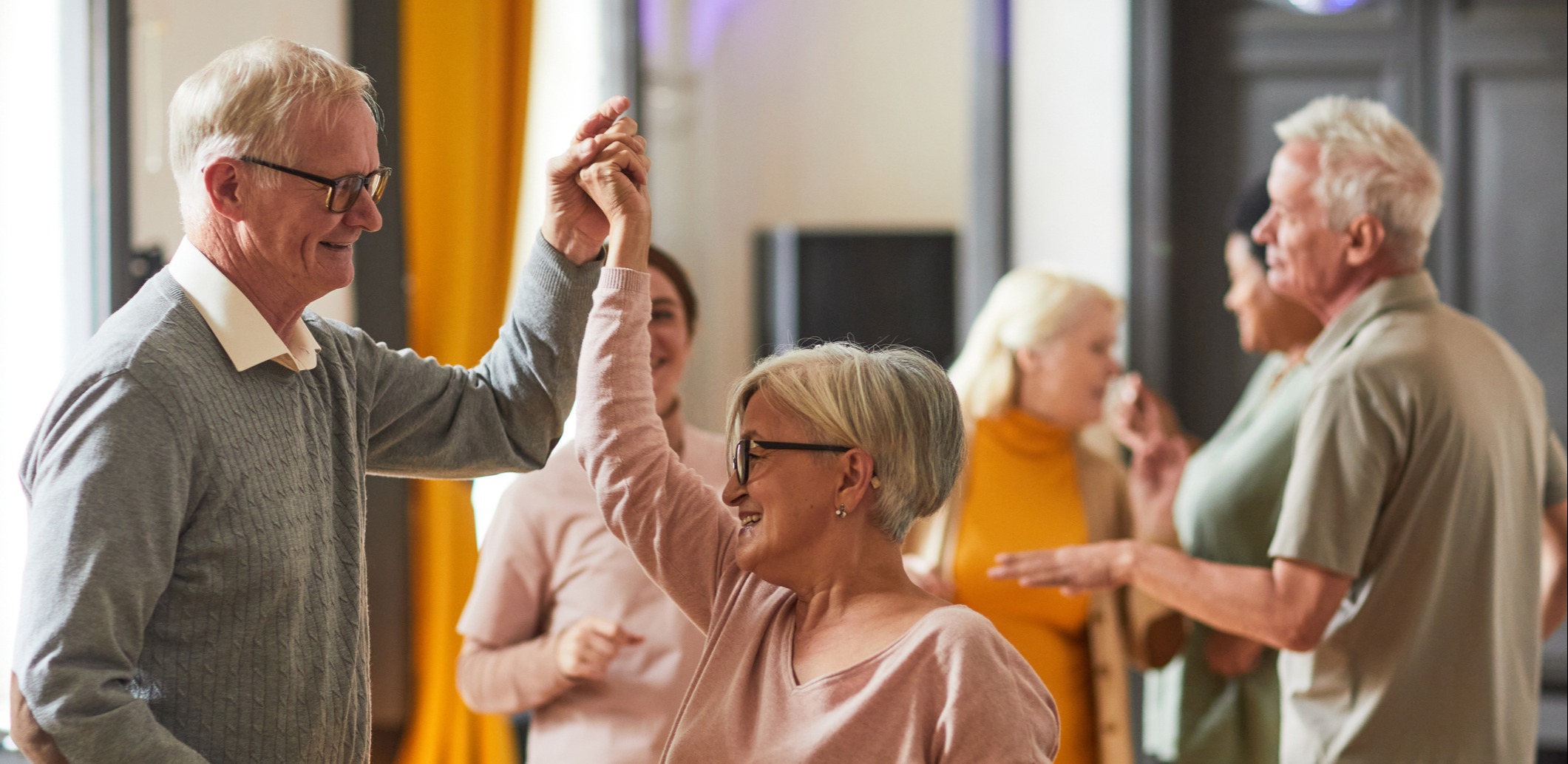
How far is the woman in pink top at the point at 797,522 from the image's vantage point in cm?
131

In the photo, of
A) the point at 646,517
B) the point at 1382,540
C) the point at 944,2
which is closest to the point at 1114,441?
the point at 1382,540

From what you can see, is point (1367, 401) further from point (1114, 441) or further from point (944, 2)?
point (944, 2)

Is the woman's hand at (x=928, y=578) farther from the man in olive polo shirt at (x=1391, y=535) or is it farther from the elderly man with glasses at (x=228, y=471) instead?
the elderly man with glasses at (x=228, y=471)

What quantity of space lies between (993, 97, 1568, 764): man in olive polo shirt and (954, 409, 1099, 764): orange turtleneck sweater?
432mm

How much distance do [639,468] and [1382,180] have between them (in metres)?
1.41

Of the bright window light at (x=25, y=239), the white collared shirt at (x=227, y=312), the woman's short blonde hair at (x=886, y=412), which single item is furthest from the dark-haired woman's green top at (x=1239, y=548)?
the bright window light at (x=25, y=239)

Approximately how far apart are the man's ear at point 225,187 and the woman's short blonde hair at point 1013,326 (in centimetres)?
186

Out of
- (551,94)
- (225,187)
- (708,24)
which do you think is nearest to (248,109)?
(225,187)

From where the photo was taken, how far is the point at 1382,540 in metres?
2.09

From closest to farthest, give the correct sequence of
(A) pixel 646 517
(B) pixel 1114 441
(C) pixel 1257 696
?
(A) pixel 646 517
(C) pixel 1257 696
(B) pixel 1114 441

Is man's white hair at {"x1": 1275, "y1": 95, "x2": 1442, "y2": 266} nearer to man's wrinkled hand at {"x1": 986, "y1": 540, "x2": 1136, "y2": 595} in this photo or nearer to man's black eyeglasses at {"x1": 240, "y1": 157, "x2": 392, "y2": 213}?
man's wrinkled hand at {"x1": 986, "y1": 540, "x2": 1136, "y2": 595}

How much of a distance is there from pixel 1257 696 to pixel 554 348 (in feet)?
5.47

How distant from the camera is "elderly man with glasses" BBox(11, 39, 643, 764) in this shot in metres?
1.10

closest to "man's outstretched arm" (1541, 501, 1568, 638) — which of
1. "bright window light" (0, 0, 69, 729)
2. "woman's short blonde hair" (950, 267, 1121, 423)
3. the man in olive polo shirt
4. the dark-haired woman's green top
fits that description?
the man in olive polo shirt
